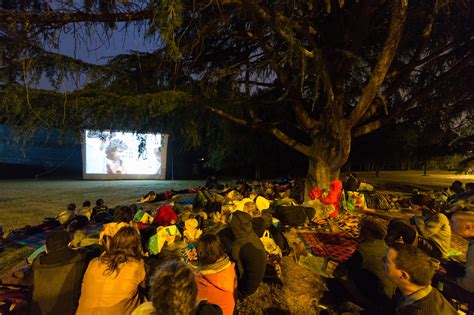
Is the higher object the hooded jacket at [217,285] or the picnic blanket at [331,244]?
the hooded jacket at [217,285]

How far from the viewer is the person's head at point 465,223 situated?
2289 millimetres

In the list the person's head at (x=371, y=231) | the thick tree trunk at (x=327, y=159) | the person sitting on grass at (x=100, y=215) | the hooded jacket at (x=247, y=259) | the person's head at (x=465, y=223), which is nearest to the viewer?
the person's head at (x=465, y=223)

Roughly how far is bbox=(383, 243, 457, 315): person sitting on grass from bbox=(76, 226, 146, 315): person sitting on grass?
166 cm

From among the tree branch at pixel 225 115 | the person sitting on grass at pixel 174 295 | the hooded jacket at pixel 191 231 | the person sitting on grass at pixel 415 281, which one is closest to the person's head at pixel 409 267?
the person sitting on grass at pixel 415 281

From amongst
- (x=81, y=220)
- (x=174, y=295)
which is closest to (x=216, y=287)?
(x=174, y=295)

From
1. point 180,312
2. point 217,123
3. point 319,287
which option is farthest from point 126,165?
point 180,312

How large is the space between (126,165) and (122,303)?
17988mm

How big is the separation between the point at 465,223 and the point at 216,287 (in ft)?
6.36

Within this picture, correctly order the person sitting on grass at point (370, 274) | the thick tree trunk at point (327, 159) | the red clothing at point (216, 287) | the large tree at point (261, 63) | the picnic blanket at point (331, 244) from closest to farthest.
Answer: the red clothing at point (216, 287) → the person sitting on grass at point (370, 274) → the large tree at point (261, 63) → the picnic blanket at point (331, 244) → the thick tree trunk at point (327, 159)

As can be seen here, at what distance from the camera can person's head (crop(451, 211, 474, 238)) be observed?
2.29 m

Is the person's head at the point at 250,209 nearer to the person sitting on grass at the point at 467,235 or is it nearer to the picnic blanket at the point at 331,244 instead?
the picnic blanket at the point at 331,244

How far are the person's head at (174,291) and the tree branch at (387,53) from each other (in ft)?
16.7

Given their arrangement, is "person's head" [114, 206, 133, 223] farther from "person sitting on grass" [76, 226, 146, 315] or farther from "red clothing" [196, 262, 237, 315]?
"red clothing" [196, 262, 237, 315]

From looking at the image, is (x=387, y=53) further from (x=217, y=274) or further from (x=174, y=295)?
(x=174, y=295)
